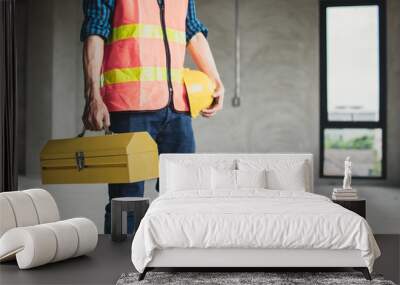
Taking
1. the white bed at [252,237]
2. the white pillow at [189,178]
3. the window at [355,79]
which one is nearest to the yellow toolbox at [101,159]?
the white pillow at [189,178]

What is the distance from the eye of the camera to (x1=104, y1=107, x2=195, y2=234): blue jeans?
5.93 metres

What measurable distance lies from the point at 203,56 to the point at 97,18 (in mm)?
1089

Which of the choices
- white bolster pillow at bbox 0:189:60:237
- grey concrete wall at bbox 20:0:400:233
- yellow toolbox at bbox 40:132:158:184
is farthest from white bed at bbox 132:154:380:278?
grey concrete wall at bbox 20:0:400:233

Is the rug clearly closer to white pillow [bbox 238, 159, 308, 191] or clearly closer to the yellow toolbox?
white pillow [bbox 238, 159, 308, 191]

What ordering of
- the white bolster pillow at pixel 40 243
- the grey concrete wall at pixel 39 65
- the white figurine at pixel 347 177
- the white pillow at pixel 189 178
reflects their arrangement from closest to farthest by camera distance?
the white bolster pillow at pixel 40 243
the white pillow at pixel 189 178
the white figurine at pixel 347 177
the grey concrete wall at pixel 39 65

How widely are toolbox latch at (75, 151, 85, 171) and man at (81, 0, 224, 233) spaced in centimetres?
29

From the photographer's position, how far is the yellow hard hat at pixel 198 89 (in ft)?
19.7

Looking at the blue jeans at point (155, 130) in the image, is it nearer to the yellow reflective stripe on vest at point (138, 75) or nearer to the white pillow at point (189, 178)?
the yellow reflective stripe on vest at point (138, 75)

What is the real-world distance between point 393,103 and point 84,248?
10.6 ft

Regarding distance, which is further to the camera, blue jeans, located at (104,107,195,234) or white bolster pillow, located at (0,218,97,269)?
blue jeans, located at (104,107,195,234)

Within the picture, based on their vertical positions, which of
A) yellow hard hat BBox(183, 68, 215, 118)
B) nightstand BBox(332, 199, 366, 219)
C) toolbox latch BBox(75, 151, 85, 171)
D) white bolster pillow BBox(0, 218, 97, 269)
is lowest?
white bolster pillow BBox(0, 218, 97, 269)

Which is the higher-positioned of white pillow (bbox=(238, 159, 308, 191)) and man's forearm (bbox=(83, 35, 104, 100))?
man's forearm (bbox=(83, 35, 104, 100))

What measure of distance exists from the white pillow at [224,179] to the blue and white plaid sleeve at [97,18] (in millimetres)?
1715

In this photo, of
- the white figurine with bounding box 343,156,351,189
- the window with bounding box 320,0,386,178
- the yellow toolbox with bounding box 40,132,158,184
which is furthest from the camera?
the window with bounding box 320,0,386,178
